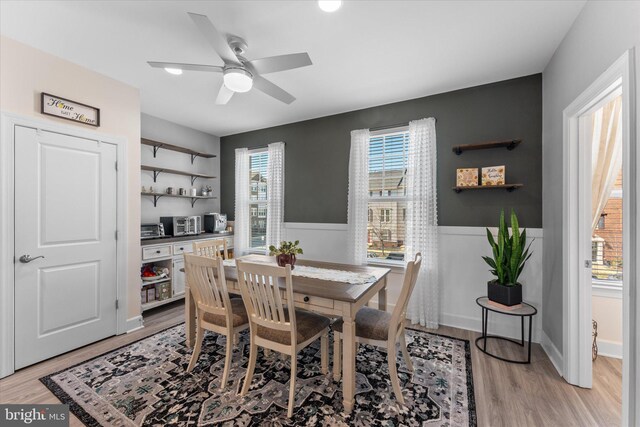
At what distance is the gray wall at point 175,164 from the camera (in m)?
3.97

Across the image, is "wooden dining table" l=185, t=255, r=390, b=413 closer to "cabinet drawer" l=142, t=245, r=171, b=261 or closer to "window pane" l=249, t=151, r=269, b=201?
"cabinet drawer" l=142, t=245, r=171, b=261

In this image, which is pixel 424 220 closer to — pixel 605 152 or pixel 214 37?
pixel 605 152

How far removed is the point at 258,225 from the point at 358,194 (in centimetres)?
199

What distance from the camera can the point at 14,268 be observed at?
226 centimetres

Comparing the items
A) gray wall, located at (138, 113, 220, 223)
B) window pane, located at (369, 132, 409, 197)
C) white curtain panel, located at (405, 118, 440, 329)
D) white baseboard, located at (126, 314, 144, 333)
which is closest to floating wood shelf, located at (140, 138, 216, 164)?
gray wall, located at (138, 113, 220, 223)

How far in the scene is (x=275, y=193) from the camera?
4.31m

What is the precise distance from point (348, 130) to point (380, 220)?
1.31m

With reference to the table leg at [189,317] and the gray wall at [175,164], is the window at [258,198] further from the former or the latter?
the table leg at [189,317]

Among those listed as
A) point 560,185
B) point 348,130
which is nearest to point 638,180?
point 560,185

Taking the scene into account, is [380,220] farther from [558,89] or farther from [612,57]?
[612,57]

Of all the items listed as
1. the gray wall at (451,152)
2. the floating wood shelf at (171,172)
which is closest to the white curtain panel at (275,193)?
the gray wall at (451,152)

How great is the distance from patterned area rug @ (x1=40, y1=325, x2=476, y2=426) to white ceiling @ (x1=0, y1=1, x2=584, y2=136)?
269 centimetres

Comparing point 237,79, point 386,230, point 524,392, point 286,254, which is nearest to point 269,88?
point 237,79

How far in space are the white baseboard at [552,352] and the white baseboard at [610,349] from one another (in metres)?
0.41
